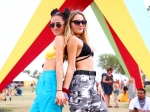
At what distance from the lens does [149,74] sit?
21.3 ft

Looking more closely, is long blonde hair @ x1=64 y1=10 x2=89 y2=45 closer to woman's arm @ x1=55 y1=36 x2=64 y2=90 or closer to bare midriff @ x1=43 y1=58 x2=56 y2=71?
woman's arm @ x1=55 y1=36 x2=64 y2=90

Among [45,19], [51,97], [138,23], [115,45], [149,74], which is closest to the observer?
[51,97]

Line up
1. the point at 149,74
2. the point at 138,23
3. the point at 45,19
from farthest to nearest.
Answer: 1. the point at 45,19
2. the point at 138,23
3. the point at 149,74

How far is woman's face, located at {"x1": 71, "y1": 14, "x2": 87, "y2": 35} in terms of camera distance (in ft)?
13.1

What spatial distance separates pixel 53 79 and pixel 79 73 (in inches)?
10.6

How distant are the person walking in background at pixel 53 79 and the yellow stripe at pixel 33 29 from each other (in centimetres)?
415

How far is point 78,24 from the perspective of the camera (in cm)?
398

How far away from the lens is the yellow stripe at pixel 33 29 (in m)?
8.09

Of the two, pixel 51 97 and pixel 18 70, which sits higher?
pixel 18 70

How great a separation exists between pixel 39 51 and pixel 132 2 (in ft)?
7.34

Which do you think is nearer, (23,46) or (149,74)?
(149,74)

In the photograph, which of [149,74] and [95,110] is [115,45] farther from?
[95,110]

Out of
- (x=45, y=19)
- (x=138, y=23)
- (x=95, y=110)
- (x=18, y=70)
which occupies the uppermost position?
(x=45, y=19)

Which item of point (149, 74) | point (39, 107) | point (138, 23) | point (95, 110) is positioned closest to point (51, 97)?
point (39, 107)
